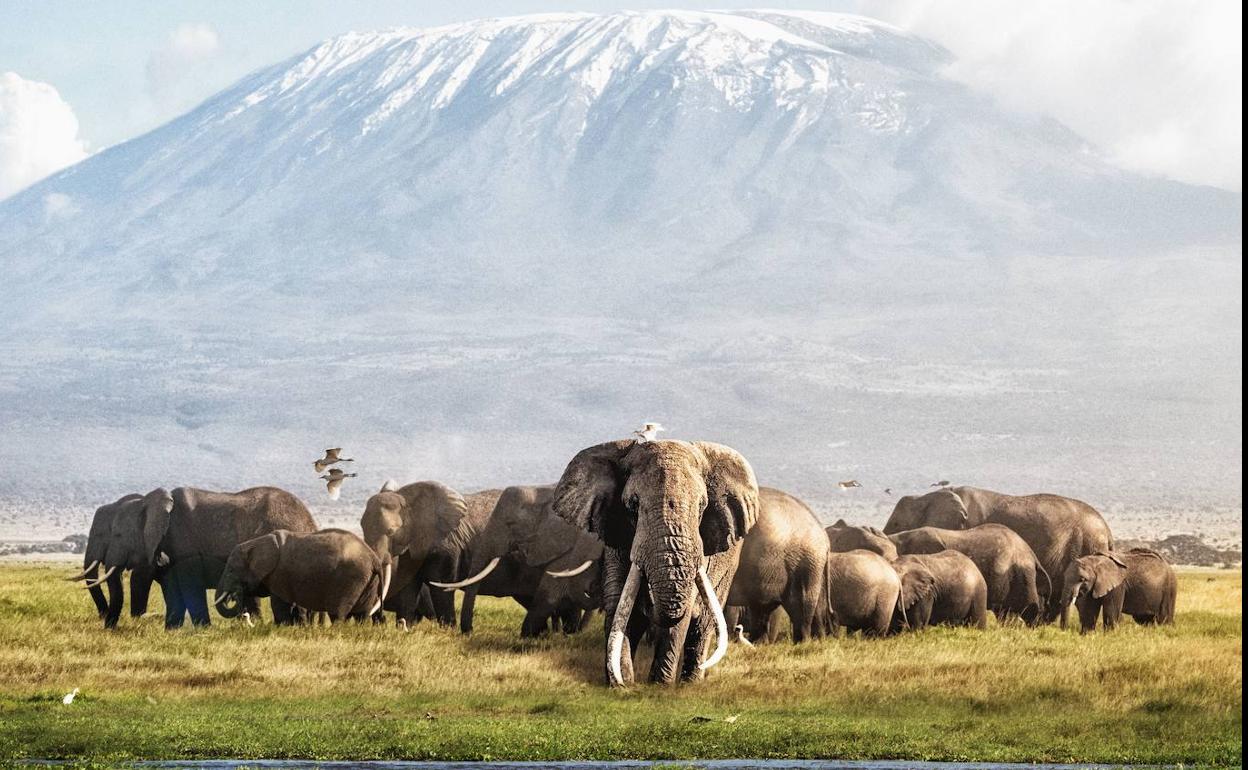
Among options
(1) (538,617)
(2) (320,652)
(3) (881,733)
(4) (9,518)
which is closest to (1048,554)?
(1) (538,617)

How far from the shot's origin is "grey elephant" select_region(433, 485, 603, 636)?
34.3 metres

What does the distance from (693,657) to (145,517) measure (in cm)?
1519

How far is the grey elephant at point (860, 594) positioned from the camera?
33625 millimetres

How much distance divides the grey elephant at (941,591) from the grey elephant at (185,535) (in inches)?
453

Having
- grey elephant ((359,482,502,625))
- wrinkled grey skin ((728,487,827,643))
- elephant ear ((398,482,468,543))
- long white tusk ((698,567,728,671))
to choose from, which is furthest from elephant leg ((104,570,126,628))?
long white tusk ((698,567,728,671))

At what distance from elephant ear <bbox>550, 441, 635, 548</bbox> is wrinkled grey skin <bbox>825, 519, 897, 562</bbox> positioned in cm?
1056

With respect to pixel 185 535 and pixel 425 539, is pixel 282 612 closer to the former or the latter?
pixel 425 539

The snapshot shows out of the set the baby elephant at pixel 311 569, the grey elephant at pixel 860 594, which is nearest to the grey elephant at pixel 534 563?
the baby elephant at pixel 311 569

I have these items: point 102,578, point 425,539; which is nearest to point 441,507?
point 425,539

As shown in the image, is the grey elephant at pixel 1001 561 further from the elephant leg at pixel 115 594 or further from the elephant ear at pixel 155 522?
the elephant leg at pixel 115 594

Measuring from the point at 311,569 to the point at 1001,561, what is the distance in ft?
41.8

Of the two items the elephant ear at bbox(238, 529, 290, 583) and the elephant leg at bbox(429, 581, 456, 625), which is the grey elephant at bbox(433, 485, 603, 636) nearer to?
the elephant leg at bbox(429, 581, 456, 625)

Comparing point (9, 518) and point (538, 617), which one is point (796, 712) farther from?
point (9, 518)

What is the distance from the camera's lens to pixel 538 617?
3434cm
